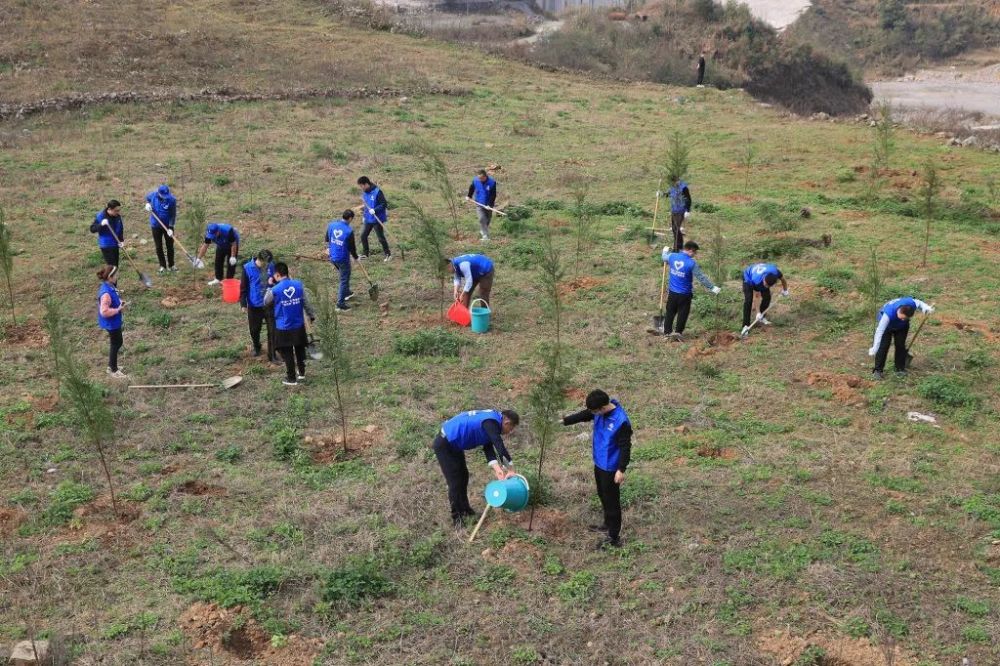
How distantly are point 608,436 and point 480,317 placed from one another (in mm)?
5430

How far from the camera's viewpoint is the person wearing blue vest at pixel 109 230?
13875 millimetres

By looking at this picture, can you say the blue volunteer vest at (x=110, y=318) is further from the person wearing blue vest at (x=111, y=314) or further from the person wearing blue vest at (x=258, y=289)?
the person wearing blue vest at (x=258, y=289)

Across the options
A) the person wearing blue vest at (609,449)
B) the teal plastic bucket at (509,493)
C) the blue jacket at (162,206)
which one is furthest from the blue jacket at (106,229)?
the person wearing blue vest at (609,449)

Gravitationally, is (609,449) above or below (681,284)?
below

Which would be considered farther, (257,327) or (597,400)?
(257,327)

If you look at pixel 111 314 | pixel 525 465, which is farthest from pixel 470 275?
pixel 111 314

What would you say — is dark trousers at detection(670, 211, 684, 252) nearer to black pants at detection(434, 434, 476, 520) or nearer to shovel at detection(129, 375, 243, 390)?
shovel at detection(129, 375, 243, 390)

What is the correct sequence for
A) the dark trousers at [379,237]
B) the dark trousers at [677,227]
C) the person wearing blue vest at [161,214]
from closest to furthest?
the person wearing blue vest at [161,214] < the dark trousers at [677,227] < the dark trousers at [379,237]

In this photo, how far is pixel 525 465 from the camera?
9352 mm

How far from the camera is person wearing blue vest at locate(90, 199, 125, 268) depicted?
1388 centimetres

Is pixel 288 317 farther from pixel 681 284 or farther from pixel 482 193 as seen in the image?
pixel 482 193

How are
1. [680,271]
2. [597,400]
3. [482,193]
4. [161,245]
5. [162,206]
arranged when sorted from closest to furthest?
[597,400]
[680,271]
[162,206]
[161,245]
[482,193]

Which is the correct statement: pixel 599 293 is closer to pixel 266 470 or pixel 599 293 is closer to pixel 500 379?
pixel 500 379

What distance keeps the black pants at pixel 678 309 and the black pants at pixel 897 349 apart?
2448mm
